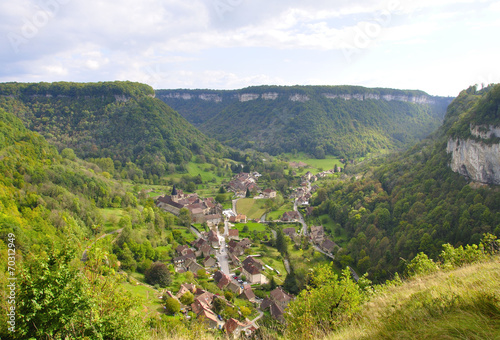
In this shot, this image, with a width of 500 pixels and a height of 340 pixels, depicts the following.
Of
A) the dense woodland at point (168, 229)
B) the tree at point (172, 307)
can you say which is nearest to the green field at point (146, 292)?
the tree at point (172, 307)

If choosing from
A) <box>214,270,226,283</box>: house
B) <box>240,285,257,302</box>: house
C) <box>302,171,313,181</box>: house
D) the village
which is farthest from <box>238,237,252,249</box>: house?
<box>302,171,313,181</box>: house

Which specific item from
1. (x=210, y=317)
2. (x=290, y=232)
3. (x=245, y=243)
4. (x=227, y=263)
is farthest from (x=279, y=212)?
(x=210, y=317)

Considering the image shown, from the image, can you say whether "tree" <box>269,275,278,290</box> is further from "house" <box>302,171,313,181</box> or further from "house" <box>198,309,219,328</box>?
"house" <box>302,171,313,181</box>

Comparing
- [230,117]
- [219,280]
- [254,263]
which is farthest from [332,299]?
[230,117]

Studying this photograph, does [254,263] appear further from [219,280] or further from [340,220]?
[340,220]

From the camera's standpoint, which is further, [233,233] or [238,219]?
[238,219]

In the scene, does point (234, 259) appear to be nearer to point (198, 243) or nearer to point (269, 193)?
point (198, 243)

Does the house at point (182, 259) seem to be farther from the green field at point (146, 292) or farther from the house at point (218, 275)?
the green field at point (146, 292)

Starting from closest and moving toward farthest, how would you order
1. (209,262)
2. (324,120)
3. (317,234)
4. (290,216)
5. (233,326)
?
(233,326) → (209,262) → (317,234) → (290,216) → (324,120)
